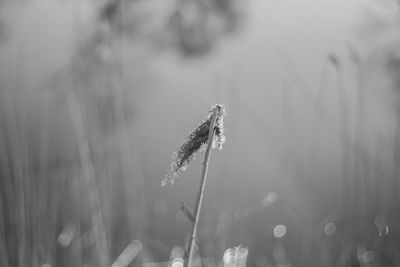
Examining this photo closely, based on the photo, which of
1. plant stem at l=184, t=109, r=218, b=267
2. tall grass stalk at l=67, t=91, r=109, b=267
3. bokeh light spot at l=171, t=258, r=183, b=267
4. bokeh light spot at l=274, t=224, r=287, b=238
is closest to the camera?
plant stem at l=184, t=109, r=218, b=267

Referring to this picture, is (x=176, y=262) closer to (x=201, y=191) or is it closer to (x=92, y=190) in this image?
(x=92, y=190)

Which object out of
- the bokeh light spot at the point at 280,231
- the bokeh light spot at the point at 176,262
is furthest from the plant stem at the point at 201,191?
the bokeh light spot at the point at 280,231

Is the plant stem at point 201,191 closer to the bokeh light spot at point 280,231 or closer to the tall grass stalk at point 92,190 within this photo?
the tall grass stalk at point 92,190

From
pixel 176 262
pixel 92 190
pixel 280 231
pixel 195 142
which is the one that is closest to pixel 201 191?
pixel 195 142

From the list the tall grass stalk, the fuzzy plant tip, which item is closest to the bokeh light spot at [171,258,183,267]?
the tall grass stalk

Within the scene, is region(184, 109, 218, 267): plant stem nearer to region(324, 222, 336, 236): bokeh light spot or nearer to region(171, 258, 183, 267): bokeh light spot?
region(171, 258, 183, 267): bokeh light spot

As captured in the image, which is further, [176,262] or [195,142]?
[176,262]

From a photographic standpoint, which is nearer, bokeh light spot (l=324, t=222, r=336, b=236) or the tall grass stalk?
the tall grass stalk

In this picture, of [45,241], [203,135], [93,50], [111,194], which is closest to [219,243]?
[111,194]

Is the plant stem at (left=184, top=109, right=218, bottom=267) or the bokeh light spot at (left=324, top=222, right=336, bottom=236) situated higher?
the plant stem at (left=184, top=109, right=218, bottom=267)
